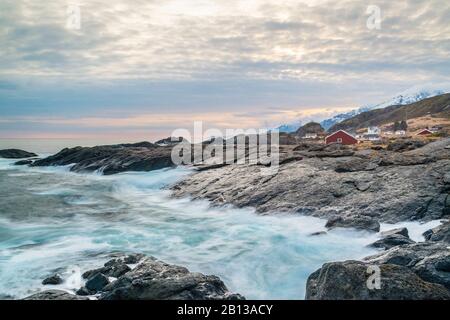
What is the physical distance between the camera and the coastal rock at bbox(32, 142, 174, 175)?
52469 mm

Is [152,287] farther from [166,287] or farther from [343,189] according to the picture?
[343,189]

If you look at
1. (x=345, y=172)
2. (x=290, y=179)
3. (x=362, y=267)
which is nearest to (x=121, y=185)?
(x=290, y=179)

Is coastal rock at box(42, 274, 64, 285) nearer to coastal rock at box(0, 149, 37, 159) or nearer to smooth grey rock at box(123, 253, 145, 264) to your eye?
smooth grey rock at box(123, 253, 145, 264)

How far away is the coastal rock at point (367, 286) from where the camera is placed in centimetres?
957

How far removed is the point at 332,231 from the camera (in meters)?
20.3

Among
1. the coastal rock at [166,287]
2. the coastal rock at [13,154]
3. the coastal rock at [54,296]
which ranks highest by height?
the coastal rock at [13,154]

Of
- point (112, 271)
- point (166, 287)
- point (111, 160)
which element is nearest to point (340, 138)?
point (111, 160)

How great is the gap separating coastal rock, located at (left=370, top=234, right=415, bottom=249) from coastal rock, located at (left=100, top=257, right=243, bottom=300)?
820 cm

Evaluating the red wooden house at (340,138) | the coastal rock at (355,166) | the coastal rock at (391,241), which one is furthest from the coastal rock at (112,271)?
the red wooden house at (340,138)

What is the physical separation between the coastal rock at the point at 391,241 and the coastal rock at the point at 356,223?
7.49 feet

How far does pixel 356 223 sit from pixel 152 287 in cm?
1229

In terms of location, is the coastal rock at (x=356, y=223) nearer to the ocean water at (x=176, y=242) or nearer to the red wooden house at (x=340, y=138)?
the ocean water at (x=176, y=242)

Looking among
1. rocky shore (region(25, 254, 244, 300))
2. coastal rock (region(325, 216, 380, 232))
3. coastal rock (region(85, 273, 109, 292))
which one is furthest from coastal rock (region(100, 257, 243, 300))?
coastal rock (region(325, 216, 380, 232))
